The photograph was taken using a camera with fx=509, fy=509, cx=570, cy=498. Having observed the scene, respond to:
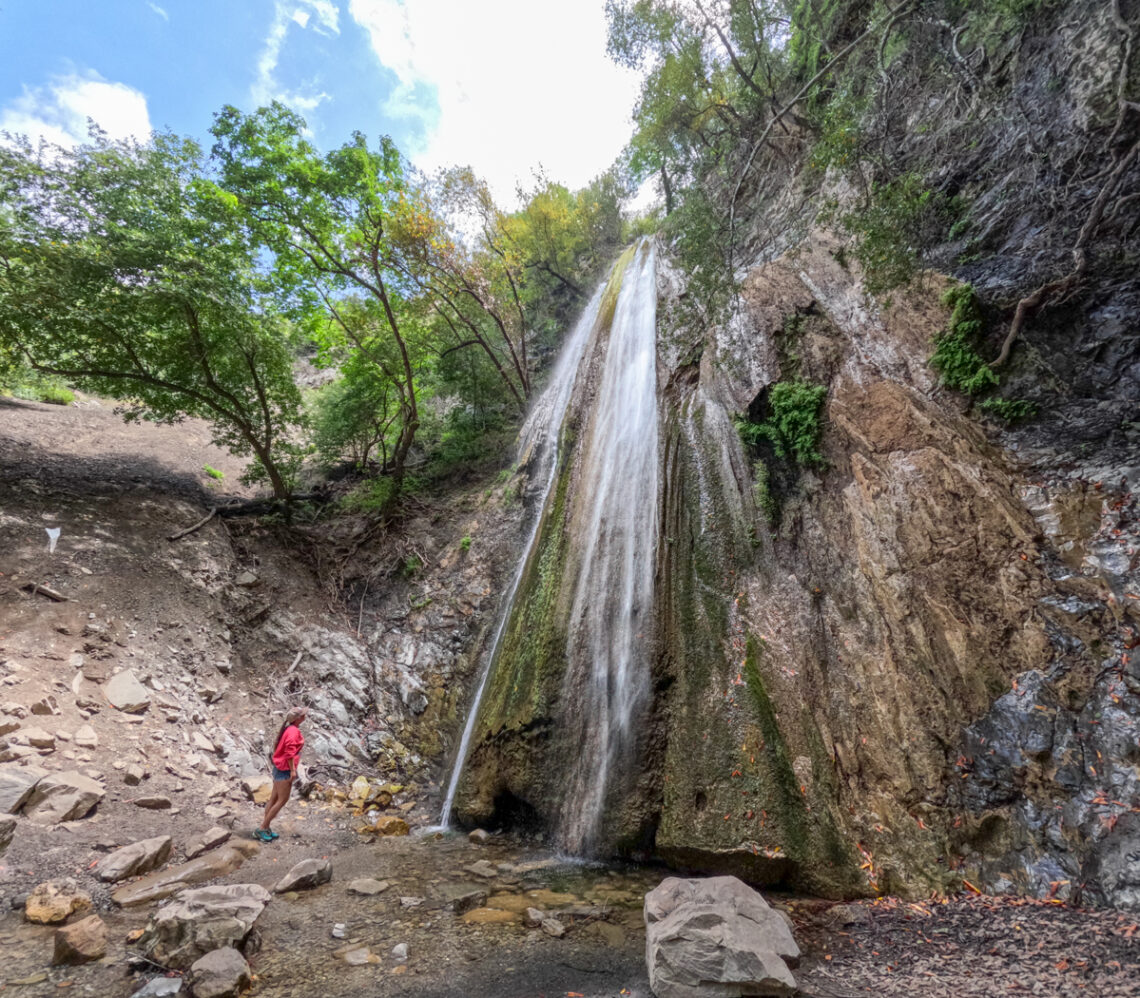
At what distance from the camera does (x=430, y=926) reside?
350 centimetres

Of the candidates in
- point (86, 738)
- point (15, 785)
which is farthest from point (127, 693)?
point (15, 785)

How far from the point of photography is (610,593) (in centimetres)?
633

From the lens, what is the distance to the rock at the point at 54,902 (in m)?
3.10

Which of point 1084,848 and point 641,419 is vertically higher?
point 641,419

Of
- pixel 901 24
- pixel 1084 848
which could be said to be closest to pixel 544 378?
pixel 901 24

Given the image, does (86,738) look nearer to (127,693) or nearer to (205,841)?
(127,693)

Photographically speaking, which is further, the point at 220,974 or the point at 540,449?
the point at 540,449

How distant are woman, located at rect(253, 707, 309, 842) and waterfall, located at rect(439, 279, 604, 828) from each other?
5.87 ft

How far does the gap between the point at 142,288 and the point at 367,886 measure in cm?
892

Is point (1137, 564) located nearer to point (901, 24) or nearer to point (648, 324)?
point (901, 24)

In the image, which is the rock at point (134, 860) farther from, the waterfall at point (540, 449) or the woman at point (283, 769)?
the waterfall at point (540, 449)

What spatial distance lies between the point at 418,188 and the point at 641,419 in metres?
7.16

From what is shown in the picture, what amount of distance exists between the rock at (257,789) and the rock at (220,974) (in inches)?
128

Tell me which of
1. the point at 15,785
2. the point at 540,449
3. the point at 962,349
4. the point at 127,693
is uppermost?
the point at 540,449
